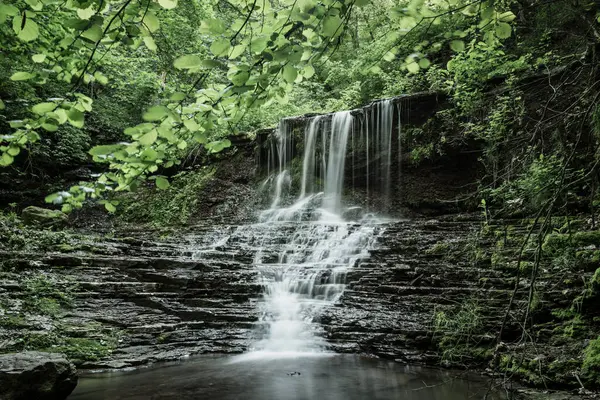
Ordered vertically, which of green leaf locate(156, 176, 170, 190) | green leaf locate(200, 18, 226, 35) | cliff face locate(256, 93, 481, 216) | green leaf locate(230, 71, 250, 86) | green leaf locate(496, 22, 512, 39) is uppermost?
cliff face locate(256, 93, 481, 216)

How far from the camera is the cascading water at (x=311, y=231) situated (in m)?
6.77

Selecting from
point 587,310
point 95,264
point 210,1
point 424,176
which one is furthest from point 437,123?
point 210,1

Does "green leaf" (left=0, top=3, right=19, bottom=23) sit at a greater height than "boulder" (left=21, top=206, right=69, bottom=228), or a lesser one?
greater

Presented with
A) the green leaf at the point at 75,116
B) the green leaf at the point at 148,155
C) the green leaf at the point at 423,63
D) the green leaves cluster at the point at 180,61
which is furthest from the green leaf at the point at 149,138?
the green leaf at the point at 423,63

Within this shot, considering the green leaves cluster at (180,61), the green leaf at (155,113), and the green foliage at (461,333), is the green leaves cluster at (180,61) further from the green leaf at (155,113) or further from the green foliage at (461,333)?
the green foliage at (461,333)

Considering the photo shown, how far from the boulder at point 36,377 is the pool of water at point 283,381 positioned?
22cm

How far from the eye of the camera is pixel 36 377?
12.6 ft

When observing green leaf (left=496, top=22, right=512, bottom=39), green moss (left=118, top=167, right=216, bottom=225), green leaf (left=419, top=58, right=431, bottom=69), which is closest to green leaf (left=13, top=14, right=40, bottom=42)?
green leaf (left=419, top=58, right=431, bottom=69)

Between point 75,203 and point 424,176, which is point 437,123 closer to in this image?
point 424,176

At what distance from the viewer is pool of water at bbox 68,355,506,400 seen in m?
4.34

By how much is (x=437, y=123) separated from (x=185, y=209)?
8.85 m

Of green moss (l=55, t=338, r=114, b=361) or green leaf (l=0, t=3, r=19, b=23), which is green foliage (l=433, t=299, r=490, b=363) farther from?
green leaf (l=0, t=3, r=19, b=23)

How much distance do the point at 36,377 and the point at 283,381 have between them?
8.42 feet

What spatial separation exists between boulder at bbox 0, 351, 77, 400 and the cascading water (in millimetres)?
2640
